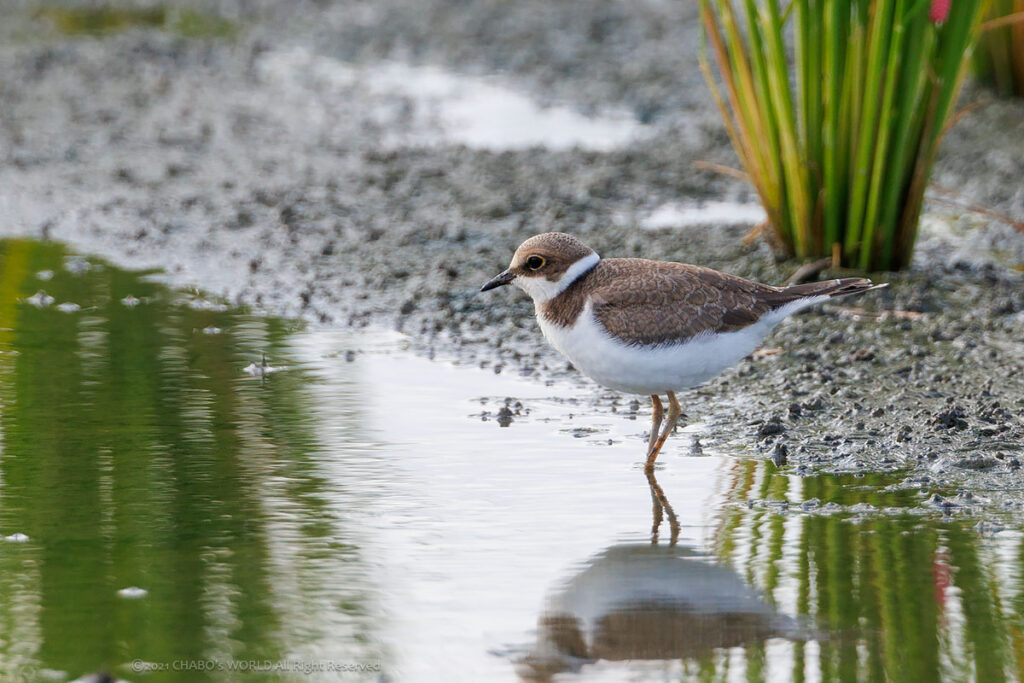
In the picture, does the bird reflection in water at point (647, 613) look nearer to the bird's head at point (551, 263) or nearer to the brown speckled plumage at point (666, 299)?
the brown speckled plumage at point (666, 299)

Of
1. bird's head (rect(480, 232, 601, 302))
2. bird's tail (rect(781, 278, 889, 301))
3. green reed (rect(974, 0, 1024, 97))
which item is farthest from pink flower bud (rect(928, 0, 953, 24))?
green reed (rect(974, 0, 1024, 97))

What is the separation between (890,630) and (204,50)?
11.3 metres

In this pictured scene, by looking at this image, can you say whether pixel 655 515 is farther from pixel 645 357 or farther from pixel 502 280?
pixel 502 280

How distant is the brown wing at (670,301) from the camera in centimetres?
498

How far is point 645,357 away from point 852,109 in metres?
2.59

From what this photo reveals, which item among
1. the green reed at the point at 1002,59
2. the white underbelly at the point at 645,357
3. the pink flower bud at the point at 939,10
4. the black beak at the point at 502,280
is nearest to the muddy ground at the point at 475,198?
the green reed at the point at 1002,59

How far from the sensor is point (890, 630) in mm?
3693

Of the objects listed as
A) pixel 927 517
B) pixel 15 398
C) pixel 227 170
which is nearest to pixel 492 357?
pixel 15 398

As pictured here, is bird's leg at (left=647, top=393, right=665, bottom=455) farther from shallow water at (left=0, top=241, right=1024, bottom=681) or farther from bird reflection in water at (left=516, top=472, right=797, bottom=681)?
bird reflection in water at (left=516, top=472, right=797, bottom=681)

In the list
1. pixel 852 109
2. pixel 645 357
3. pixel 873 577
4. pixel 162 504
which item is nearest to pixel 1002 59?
pixel 852 109

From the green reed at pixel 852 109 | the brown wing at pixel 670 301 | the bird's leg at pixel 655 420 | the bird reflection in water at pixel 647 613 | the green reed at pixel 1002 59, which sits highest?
the green reed at pixel 1002 59

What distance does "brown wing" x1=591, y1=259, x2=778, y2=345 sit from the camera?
498 cm

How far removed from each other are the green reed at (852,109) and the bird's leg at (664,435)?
219 centimetres

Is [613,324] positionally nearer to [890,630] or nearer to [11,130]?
[890,630]
